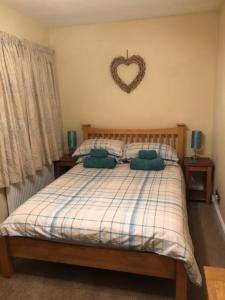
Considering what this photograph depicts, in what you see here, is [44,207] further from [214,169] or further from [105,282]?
[214,169]

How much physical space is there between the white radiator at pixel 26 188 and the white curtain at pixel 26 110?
5.0 inches

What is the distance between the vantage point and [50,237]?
188cm

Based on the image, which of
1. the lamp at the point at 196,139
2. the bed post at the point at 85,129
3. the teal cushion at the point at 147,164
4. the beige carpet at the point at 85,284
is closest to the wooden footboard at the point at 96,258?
the beige carpet at the point at 85,284

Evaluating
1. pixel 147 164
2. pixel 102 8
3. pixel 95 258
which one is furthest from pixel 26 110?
pixel 95 258

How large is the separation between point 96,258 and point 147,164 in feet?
4.71

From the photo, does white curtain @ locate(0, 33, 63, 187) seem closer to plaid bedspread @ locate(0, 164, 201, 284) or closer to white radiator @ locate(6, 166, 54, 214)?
white radiator @ locate(6, 166, 54, 214)

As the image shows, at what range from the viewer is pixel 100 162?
124 inches

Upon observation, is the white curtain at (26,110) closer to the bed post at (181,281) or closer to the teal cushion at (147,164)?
the teal cushion at (147,164)

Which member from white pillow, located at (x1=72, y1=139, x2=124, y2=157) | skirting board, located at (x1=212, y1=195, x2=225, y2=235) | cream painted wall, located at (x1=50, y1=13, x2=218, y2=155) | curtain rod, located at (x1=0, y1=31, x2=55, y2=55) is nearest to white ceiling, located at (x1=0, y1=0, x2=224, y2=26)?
cream painted wall, located at (x1=50, y1=13, x2=218, y2=155)

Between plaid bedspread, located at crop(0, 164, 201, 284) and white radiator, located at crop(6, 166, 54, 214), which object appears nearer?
plaid bedspread, located at crop(0, 164, 201, 284)

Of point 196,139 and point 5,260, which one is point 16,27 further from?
point 196,139

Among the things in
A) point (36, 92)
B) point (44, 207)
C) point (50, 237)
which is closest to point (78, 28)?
point (36, 92)

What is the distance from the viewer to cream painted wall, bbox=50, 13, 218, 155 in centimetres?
324

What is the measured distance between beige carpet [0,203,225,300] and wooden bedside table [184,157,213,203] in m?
0.99
